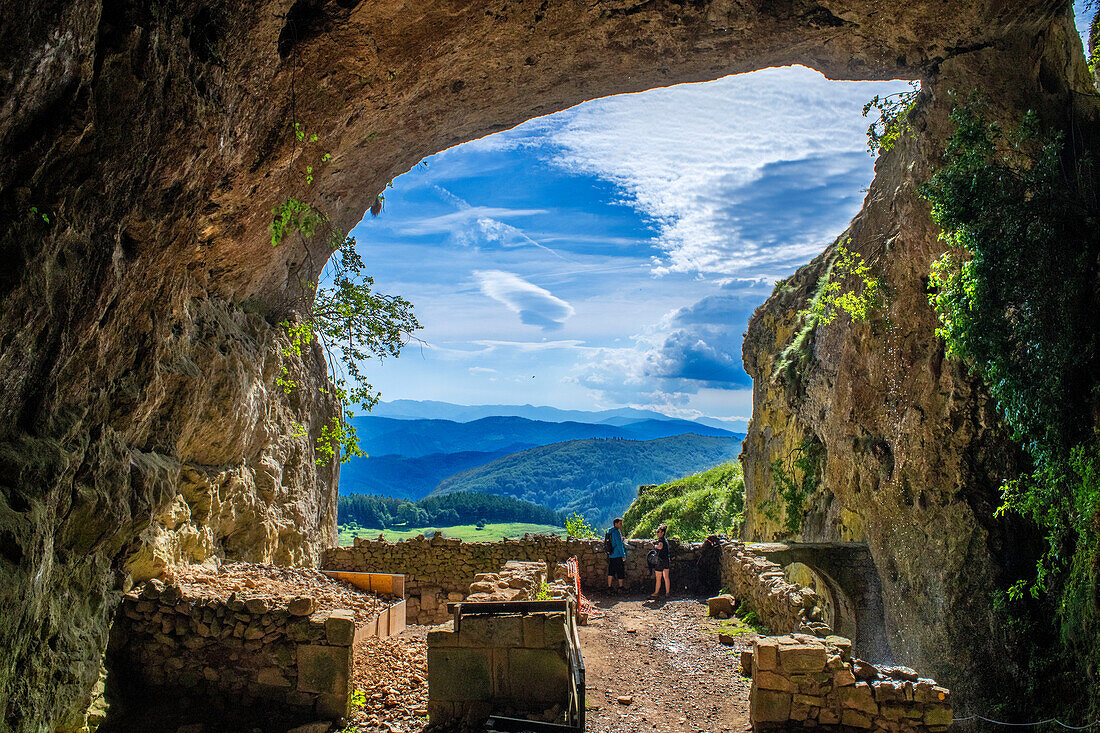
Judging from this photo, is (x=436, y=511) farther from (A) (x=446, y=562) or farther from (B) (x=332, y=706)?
(B) (x=332, y=706)

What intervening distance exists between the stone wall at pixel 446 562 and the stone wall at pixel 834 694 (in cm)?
941

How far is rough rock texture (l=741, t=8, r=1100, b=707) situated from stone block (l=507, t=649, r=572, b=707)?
832 cm

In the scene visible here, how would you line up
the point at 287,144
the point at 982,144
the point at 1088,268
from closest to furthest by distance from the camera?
the point at 287,144, the point at 1088,268, the point at 982,144

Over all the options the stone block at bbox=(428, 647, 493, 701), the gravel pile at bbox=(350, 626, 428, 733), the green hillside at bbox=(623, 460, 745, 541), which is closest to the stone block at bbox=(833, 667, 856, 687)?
the stone block at bbox=(428, 647, 493, 701)

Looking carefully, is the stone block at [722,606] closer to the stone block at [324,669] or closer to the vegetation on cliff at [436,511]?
the stone block at [324,669]

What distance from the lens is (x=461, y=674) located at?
6.57m

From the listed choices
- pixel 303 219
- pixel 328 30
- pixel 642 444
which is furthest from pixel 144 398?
pixel 642 444

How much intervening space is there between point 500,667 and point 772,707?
2787 millimetres

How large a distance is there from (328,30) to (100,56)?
3.01 meters

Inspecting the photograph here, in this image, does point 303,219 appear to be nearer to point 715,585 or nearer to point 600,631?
point 600,631

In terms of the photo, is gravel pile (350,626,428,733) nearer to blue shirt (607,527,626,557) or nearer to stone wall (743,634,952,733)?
stone wall (743,634,952,733)

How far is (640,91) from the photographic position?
11391mm

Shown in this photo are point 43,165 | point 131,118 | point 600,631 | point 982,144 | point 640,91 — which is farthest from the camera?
point 600,631

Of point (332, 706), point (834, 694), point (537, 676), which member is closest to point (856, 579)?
point (834, 694)
